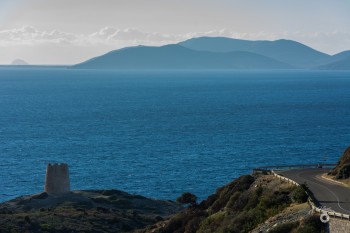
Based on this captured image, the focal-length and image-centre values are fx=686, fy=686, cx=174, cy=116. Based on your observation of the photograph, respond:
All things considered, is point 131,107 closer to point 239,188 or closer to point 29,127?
point 29,127

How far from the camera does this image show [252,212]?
104 feet

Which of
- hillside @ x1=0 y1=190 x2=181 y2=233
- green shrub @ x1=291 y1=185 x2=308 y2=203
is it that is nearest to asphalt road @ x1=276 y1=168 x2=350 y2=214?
green shrub @ x1=291 y1=185 x2=308 y2=203

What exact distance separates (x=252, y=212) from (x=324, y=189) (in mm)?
5277

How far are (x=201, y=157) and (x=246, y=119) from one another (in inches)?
1875

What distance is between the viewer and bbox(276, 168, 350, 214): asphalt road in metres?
30.7

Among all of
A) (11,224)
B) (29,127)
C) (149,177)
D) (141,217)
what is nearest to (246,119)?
(29,127)

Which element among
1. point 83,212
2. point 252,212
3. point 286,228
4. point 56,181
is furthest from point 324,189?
point 56,181

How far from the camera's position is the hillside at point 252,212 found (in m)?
28.2

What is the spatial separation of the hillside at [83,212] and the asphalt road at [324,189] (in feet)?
51.9

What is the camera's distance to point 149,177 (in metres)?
76.9

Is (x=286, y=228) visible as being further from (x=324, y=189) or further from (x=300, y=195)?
(x=324, y=189)

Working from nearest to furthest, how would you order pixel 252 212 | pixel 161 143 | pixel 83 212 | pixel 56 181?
pixel 252 212 → pixel 83 212 → pixel 56 181 → pixel 161 143

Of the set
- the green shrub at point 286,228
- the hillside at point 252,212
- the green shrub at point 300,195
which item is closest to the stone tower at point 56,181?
the hillside at point 252,212

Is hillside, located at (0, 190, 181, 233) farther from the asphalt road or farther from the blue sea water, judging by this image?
the asphalt road
